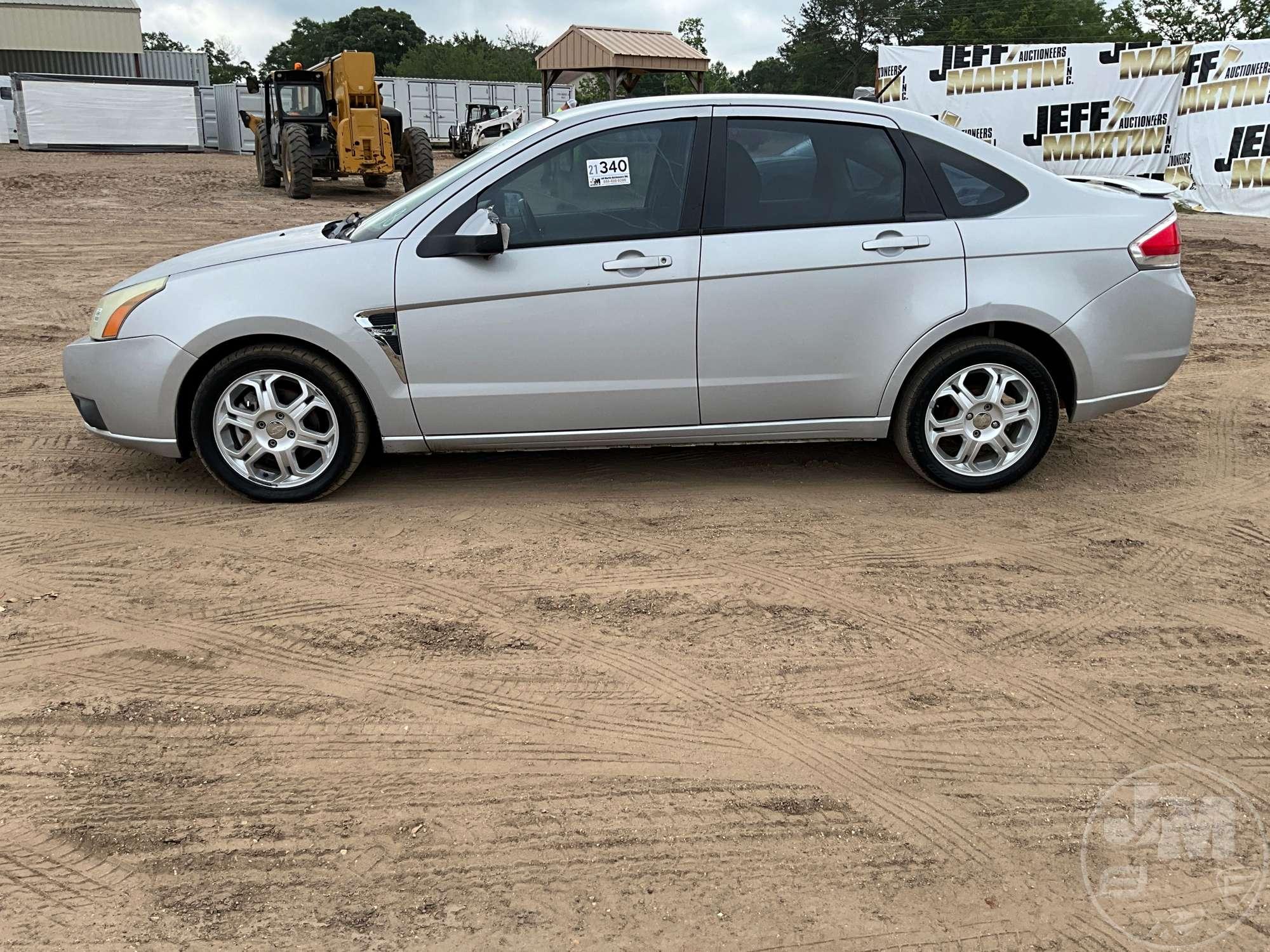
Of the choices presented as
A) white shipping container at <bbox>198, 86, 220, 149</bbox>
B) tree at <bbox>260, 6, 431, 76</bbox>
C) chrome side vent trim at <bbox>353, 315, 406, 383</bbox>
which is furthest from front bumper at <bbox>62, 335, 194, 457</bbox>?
tree at <bbox>260, 6, 431, 76</bbox>

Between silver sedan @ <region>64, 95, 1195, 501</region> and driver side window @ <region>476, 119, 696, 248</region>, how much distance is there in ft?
0.03

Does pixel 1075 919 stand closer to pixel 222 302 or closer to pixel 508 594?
pixel 508 594

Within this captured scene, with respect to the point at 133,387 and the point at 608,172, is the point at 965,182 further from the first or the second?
the point at 133,387

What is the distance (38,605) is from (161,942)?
6.68ft

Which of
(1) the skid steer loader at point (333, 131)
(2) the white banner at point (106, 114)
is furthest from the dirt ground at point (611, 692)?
(2) the white banner at point (106, 114)

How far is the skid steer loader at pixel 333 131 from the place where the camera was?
19.7 m

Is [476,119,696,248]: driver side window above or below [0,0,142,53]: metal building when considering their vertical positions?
below

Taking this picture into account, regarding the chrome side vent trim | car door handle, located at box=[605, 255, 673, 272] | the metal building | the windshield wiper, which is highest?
the metal building

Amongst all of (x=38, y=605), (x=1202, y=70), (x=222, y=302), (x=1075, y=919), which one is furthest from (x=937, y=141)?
(x=1202, y=70)

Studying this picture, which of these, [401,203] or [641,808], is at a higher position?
[401,203]

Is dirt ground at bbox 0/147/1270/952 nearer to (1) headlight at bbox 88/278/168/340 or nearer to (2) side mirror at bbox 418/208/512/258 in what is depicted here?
(1) headlight at bbox 88/278/168/340

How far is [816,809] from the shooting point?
9.85 feet

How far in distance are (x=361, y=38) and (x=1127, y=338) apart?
100158mm

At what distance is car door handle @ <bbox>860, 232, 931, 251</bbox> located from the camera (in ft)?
16.4
